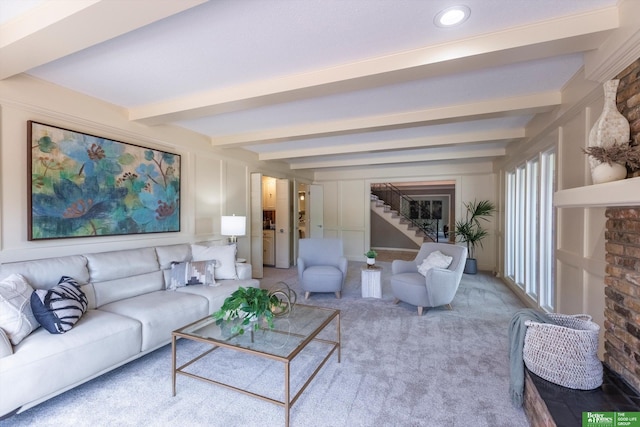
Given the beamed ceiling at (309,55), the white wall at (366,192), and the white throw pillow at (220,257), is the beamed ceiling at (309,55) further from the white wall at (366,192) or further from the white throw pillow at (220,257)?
the white wall at (366,192)

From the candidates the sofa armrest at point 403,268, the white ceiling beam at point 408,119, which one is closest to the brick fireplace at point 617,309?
the white ceiling beam at point 408,119

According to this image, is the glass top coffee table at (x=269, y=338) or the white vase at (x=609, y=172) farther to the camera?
the glass top coffee table at (x=269, y=338)

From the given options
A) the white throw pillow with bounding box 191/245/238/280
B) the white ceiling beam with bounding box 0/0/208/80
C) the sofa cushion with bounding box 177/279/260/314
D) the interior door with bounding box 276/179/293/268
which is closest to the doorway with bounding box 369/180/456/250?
the interior door with bounding box 276/179/293/268

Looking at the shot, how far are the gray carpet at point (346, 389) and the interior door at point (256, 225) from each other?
2.69 m

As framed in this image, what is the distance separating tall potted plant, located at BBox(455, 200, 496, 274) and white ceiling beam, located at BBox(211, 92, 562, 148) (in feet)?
11.1

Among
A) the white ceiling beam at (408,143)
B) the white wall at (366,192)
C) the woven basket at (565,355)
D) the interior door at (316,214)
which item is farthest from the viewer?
the interior door at (316,214)

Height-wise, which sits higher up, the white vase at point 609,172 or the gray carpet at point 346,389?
the white vase at point 609,172

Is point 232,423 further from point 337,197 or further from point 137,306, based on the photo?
point 337,197

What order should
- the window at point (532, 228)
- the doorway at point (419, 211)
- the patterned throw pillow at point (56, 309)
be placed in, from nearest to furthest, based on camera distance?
the patterned throw pillow at point (56, 309) → the window at point (532, 228) → the doorway at point (419, 211)

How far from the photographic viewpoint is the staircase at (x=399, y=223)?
8.88 meters

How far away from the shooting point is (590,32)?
1694 millimetres

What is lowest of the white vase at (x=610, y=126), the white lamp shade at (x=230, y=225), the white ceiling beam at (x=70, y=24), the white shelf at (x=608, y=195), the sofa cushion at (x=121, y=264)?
the sofa cushion at (x=121, y=264)

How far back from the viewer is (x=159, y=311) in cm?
250

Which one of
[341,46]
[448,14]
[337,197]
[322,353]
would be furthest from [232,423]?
[337,197]
